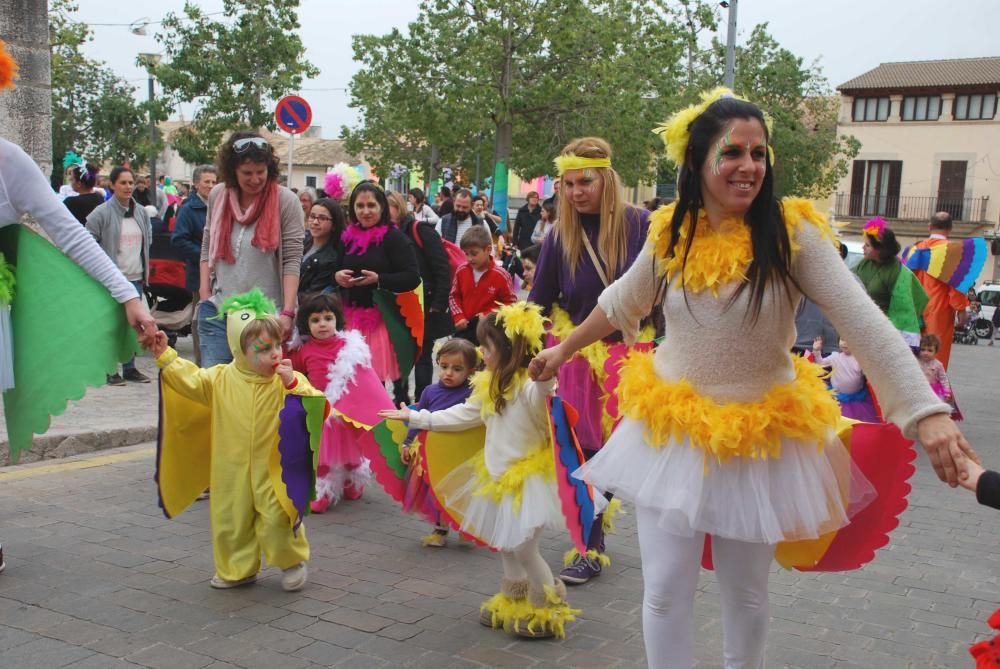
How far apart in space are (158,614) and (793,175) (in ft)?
125

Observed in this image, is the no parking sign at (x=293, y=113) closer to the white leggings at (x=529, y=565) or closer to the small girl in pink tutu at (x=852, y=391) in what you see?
the small girl in pink tutu at (x=852, y=391)

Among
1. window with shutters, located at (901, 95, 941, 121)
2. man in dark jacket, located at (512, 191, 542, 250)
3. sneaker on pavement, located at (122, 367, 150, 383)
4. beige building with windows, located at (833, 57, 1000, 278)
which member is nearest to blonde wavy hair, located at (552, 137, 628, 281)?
sneaker on pavement, located at (122, 367, 150, 383)

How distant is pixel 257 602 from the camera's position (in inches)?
176

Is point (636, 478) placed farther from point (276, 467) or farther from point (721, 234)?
point (276, 467)

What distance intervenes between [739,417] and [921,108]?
5723 centimetres

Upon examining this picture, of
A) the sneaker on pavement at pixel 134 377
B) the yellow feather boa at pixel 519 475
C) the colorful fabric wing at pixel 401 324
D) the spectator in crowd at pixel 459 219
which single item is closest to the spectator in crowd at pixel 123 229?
the sneaker on pavement at pixel 134 377

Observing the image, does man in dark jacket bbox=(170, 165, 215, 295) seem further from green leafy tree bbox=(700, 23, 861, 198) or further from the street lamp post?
green leafy tree bbox=(700, 23, 861, 198)

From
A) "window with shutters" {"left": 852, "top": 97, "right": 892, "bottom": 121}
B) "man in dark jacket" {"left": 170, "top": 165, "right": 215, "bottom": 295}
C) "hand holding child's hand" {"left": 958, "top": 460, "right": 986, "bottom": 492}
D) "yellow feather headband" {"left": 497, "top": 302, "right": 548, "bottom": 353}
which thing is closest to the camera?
"hand holding child's hand" {"left": 958, "top": 460, "right": 986, "bottom": 492}

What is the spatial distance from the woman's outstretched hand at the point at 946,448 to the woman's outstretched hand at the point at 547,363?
129cm

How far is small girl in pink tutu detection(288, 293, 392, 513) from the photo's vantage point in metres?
5.96

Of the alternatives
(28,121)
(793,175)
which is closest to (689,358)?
(28,121)

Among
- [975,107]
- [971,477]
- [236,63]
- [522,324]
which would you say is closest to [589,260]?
[522,324]

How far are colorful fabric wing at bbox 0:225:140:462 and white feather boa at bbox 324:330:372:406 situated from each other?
1.67 meters

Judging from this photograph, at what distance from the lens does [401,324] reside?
23.6 ft
